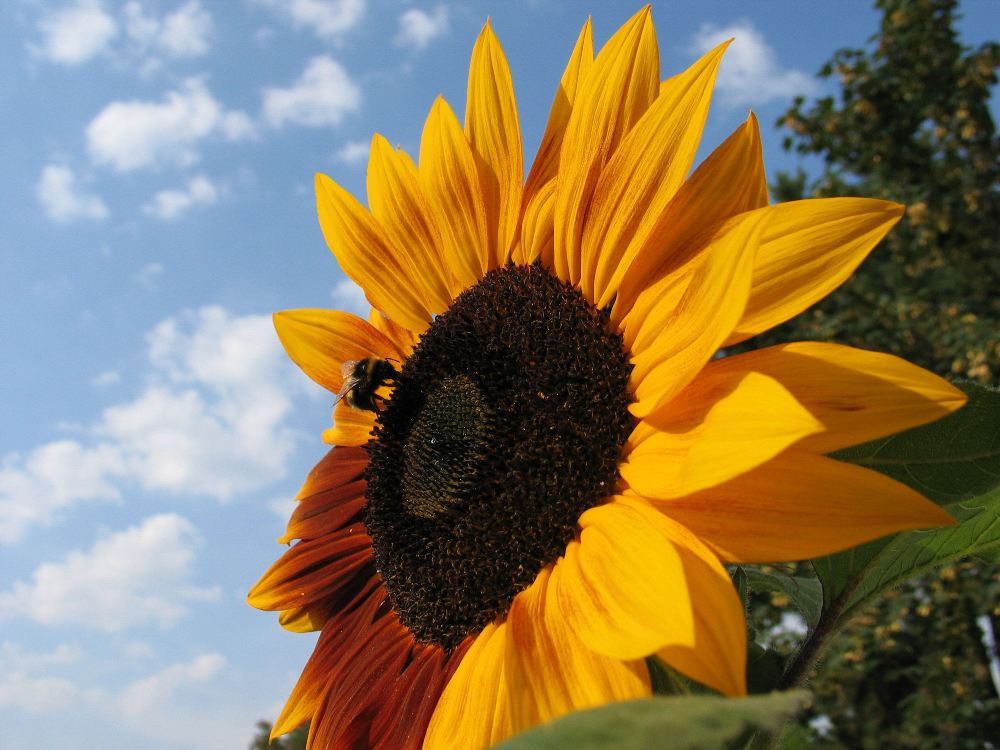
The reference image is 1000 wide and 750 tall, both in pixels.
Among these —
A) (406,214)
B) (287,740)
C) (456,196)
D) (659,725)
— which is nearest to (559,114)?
(456,196)

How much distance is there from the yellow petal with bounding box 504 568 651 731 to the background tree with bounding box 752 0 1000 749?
9736 millimetres

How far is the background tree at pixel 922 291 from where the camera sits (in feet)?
34.3

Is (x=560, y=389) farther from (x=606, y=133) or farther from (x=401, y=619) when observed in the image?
(x=401, y=619)

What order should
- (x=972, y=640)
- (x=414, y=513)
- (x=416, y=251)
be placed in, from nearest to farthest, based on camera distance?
(x=414, y=513), (x=416, y=251), (x=972, y=640)

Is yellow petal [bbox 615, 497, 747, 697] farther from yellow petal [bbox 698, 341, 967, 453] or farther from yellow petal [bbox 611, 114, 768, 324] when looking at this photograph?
yellow petal [bbox 611, 114, 768, 324]

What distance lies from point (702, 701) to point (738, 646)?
297 mm

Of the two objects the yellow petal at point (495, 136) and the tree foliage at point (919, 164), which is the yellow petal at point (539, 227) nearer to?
the yellow petal at point (495, 136)

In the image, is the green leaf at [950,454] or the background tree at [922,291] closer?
the green leaf at [950,454]

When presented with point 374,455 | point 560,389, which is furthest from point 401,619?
point 560,389

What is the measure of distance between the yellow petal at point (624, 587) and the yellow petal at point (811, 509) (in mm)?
74

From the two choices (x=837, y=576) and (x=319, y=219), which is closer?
(x=837, y=576)

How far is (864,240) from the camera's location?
1.05 meters

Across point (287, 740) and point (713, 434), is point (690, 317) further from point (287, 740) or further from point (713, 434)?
point (287, 740)

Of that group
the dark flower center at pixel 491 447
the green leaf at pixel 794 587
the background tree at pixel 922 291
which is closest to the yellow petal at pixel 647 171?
the dark flower center at pixel 491 447
